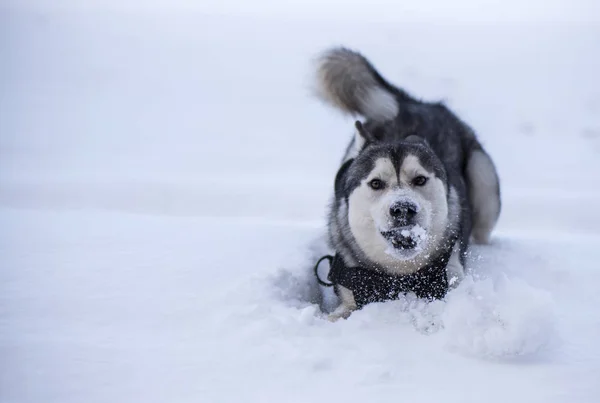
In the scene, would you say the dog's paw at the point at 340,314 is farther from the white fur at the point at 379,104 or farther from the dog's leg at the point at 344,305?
the white fur at the point at 379,104

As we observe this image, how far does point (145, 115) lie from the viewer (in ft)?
26.8

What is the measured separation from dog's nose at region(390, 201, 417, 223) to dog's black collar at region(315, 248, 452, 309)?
1.17ft

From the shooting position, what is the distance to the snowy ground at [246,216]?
2.01 metres

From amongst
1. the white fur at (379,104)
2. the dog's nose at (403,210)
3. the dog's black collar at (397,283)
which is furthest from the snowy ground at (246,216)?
the white fur at (379,104)

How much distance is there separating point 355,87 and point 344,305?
165cm

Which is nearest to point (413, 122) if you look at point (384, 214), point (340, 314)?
point (384, 214)

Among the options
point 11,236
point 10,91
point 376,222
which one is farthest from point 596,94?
point 10,91

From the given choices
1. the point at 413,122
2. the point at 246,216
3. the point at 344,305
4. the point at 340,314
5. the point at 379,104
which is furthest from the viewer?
the point at 246,216

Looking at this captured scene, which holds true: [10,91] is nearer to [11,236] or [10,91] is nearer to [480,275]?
[11,236]

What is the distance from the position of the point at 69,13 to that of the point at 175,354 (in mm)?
9787

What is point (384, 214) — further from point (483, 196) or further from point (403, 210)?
point (483, 196)

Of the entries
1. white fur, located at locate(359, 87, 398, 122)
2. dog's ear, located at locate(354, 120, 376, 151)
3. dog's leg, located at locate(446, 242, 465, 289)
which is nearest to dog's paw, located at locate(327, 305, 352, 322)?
dog's leg, located at locate(446, 242, 465, 289)

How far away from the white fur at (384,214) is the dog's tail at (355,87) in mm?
1091

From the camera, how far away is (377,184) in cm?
281
